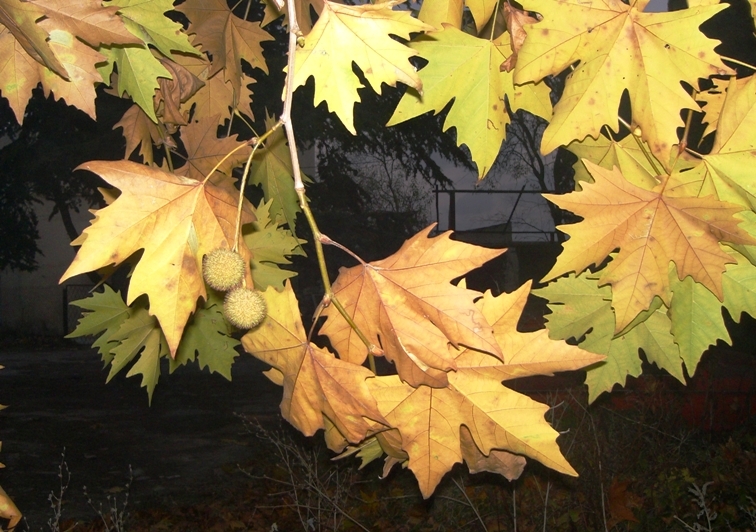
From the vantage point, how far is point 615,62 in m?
0.90

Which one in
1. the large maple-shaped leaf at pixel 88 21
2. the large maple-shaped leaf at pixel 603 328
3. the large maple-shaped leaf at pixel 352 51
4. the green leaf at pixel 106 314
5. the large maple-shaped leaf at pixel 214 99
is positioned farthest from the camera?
the green leaf at pixel 106 314

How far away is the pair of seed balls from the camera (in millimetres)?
790

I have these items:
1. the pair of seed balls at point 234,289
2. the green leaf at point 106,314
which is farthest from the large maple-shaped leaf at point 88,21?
the green leaf at point 106,314

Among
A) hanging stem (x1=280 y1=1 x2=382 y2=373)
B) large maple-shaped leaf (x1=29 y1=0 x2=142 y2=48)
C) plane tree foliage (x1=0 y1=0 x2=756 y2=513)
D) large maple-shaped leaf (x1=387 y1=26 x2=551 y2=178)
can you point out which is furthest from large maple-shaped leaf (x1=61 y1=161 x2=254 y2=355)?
large maple-shaped leaf (x1=387 y1=26 x2=551 y2=178)

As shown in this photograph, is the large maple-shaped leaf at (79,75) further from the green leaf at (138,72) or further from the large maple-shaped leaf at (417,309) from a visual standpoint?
the large maple-shaped leaf at (417,309)

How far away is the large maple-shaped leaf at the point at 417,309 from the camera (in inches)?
29.3

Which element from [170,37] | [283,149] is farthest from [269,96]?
[170,37]

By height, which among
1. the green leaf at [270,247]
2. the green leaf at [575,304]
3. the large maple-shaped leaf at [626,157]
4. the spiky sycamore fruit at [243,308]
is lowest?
the green leaf at [270,247]

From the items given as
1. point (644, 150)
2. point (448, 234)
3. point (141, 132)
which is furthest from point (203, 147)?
point (644, 150)

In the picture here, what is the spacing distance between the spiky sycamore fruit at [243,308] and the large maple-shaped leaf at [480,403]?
0.15m

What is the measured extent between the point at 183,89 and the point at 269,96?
7.07 metres

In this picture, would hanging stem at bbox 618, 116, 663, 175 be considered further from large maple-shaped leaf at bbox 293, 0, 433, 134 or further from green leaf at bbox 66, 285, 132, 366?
green leaf at bbox 66, 285, 132, 366

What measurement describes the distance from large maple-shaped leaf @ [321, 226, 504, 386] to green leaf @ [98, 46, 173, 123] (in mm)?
496

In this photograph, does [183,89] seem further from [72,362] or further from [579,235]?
[72,362]
